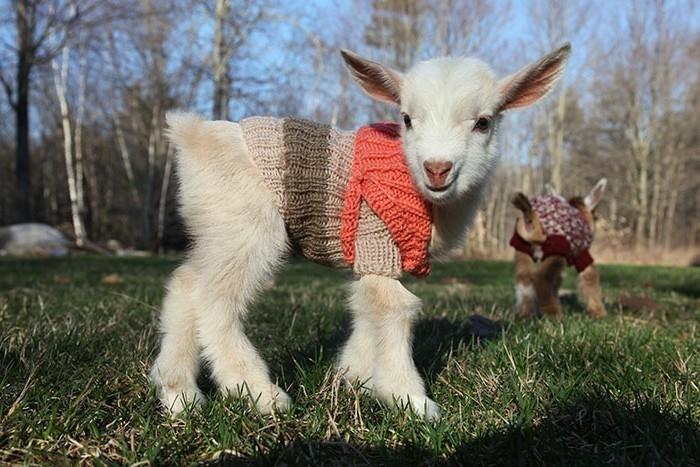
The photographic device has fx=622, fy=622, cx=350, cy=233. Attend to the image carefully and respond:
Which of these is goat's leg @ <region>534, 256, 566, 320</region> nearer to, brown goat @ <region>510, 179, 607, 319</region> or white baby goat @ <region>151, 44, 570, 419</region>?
brown goat @ <region>510, 179, 607, 319</region>

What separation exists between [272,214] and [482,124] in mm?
954

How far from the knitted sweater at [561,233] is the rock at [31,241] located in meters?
14.0

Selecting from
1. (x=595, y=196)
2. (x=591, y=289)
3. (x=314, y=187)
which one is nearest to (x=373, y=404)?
(x=314, y=187)


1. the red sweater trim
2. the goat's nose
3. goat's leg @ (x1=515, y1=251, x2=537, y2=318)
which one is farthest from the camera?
goat's leg @ (x1=515, y1=251, x2=537, y2=318)

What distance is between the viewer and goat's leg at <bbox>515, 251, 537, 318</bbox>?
5.26 m

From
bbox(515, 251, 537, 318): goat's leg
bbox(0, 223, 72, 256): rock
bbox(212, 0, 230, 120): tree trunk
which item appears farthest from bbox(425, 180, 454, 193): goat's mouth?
bbox(0, 223, 72, 256): rock

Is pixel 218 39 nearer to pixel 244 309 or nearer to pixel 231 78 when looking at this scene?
pixel 231 78

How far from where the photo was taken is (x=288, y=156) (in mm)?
2645

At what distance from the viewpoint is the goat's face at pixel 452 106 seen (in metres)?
2.44

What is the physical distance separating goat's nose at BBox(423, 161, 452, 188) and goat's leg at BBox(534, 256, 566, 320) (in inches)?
120

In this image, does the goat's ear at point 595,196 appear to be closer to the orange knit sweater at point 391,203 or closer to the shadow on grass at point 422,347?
the shadow on grass at point 422,347

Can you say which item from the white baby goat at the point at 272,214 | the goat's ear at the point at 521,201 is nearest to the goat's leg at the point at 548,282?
the goat's ear at the point at 521,201

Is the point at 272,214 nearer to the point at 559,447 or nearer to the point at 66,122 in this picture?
the point at 559,447

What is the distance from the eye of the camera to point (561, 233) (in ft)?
16.8
